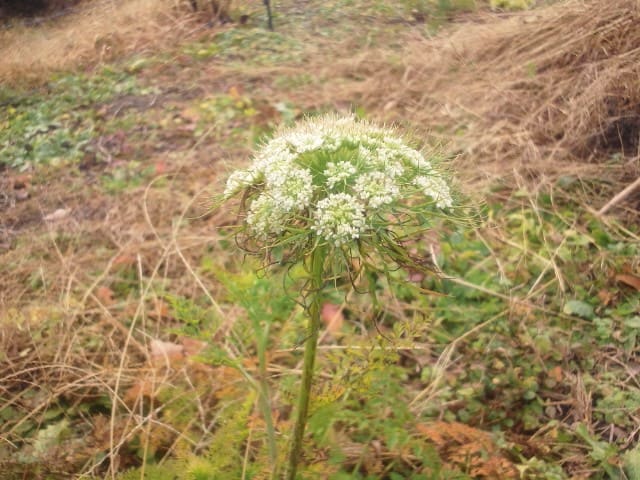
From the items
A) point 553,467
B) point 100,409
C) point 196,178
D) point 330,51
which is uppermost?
point 330,51

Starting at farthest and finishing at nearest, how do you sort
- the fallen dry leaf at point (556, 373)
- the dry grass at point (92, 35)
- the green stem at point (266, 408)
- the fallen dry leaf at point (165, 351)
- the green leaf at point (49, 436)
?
Answer: the dry grass at point (92, 35)
the fallen dry leaf at point (165, 351)
the fallen dry leaf at point (556, 373)
the green leaf at point (49, 436)
the green stem at point (266, 408)

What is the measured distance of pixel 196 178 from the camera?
143 inches

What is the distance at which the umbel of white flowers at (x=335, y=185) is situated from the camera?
108cm

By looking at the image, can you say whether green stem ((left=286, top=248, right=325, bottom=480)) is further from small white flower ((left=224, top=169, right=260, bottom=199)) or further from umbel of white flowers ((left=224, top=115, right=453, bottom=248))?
small white flower ((left=224, top=169, right=260, bottom=199))

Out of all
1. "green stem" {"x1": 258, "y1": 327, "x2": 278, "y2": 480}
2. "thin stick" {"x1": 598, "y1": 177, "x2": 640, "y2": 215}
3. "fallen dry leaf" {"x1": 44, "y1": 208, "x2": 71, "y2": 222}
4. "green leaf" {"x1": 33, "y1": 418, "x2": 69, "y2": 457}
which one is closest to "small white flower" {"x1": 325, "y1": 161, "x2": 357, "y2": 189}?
"green stem" {"x1": 258, "y1": 327, "x2": 278, "y2": 480}

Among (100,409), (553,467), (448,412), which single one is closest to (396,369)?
(448,412)

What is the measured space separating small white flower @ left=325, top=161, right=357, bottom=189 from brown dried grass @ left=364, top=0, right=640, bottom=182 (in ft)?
7.41

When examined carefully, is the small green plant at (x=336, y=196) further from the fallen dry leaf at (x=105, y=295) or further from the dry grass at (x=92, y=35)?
the dry grass at (x=92, y=35)

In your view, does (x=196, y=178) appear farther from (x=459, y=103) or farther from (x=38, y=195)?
(x=459, y=103)

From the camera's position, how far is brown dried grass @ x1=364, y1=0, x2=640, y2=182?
3215 millimetres

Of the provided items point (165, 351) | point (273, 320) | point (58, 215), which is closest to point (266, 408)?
point (273, 320)

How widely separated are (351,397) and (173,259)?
4.78ft

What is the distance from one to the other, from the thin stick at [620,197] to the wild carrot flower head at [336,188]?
1931mm

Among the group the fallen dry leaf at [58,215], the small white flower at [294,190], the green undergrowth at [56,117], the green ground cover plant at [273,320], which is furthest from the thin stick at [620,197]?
the green undergrowth at [56,117]
